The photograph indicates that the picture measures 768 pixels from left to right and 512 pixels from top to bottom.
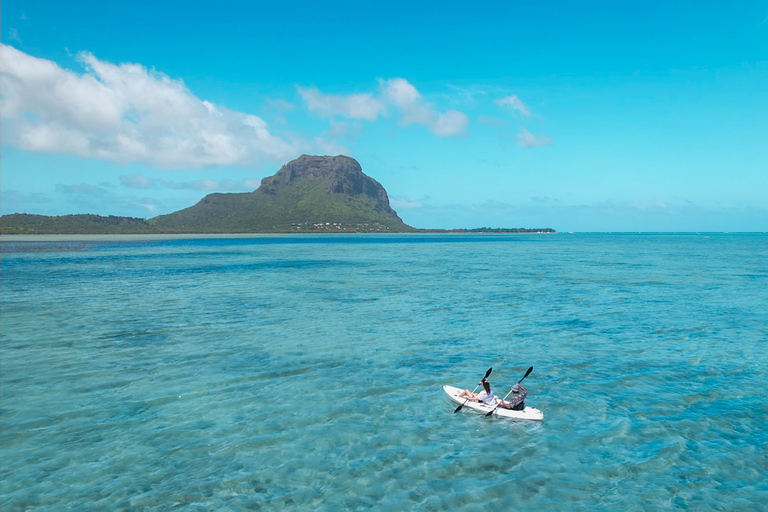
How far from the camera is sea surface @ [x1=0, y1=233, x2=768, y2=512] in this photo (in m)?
13.7

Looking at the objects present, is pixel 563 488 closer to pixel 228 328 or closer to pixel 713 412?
pixel 713 412

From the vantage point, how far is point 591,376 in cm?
2336

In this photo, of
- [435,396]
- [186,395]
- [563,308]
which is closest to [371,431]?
[435,396]

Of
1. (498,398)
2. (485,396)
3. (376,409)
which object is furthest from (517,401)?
(376,409)

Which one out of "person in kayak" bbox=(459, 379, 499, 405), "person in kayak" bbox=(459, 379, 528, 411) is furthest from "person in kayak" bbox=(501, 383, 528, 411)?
"person in kayak" bbox=(459, 379, 499, 405)

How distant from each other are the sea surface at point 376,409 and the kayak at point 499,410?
401 mm

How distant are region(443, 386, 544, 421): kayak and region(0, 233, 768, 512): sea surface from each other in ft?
1.32

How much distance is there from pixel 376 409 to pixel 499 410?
5101 mm

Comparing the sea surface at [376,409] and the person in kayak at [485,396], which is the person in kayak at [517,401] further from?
the sea surface at [376,409]

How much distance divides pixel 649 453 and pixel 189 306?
3925 cm

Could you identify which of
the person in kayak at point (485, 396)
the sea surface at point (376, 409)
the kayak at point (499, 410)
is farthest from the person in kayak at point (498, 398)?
the sea surface at point (376, 409)

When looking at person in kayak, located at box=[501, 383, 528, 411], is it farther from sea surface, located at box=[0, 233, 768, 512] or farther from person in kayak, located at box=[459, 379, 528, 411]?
sea surface, located at box=[0, 233, 768, 512]

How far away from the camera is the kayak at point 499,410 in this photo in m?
18.4

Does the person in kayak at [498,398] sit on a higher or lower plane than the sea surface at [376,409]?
higher
